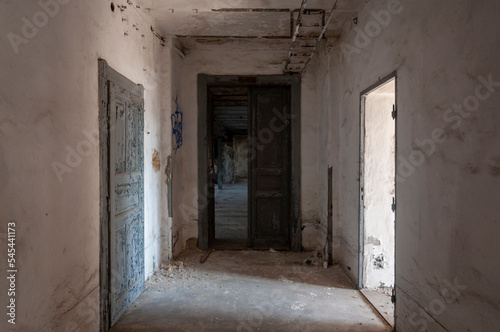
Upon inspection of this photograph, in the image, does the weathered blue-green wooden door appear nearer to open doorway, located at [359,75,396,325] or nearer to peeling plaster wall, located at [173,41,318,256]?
peeling plaster wall, located at [173,41,318,256]

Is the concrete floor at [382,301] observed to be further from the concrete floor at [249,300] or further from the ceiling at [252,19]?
the ceiling at [252,19]

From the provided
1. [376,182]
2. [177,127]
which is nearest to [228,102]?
[177,127]

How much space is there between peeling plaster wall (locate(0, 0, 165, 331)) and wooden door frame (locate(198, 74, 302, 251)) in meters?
2.32

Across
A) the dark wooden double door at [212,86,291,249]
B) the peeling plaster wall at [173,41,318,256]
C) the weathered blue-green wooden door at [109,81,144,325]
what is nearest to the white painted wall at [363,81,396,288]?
the peeling plaster wall at [173,41,318,256]

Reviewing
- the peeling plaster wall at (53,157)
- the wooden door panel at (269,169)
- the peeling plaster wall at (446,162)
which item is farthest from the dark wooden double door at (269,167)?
the peeling plaster wall at (53,157)

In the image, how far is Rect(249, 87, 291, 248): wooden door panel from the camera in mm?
5586

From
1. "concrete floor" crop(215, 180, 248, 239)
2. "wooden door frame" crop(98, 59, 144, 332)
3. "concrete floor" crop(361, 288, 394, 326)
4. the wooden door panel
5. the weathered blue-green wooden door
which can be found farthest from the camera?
"concrete floor" crop(215, 180, 248, 239)

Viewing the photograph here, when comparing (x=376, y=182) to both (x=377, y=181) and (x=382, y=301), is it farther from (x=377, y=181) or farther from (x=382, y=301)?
(x=382, y=301)

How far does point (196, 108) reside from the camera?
5.42 m

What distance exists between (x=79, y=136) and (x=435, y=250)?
2577 mm

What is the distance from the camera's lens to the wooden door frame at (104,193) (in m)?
2.72

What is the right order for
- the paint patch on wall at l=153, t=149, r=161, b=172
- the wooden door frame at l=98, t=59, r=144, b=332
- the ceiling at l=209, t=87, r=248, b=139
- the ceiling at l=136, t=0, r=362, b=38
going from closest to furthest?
1. the wooden door frame at l=98, t=59, r=144, b=332
2. the ceiling at l=136, t=0, r=362, b=38
3. the paint patch on wall at l=153, t=149, r=161, b=172
4. the ceiling at l=209, t=87, r=248, b=139

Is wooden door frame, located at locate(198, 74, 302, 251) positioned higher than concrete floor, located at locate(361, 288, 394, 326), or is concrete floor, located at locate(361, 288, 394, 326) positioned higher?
wooden door frame, located at locate(198, 74, 302, 251)

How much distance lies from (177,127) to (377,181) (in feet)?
9.70
